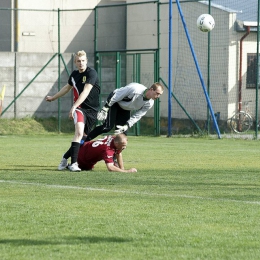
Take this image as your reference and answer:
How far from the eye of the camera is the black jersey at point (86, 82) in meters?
13.3

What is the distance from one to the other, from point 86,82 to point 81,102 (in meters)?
0.36

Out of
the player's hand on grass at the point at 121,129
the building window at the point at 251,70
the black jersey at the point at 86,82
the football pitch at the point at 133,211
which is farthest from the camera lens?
the building window at the point at 251,70

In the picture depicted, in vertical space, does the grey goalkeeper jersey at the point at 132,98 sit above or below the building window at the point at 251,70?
below

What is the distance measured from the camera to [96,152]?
41.6ft

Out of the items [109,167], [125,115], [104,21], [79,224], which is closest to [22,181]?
[109,167]

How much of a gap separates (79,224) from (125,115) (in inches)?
255

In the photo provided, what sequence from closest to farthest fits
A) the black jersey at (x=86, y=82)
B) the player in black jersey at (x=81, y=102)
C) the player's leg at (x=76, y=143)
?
the player's leg at (x=76, y=143)
the player in black jersey at (x=81, y=102)
the black jersey at (x=86, y=82)

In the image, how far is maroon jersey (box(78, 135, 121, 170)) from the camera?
41.0ft

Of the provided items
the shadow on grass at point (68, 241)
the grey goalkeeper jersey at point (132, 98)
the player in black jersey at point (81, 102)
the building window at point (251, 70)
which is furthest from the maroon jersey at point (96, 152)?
the building window at point (251, 70)

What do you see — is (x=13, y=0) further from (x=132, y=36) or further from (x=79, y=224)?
(x=79, y=224)

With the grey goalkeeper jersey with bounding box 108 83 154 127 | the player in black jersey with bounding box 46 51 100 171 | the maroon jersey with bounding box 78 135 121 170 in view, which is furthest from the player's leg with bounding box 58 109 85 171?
the grey goalkeeper jersey with bounding box 108 83 154 127

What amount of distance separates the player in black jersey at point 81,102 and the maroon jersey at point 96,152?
16 cm

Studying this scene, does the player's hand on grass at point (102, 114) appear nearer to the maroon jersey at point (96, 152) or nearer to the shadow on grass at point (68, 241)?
the maroon jersey at point (96, 152)

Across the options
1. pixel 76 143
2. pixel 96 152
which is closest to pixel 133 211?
pixel 96 152
